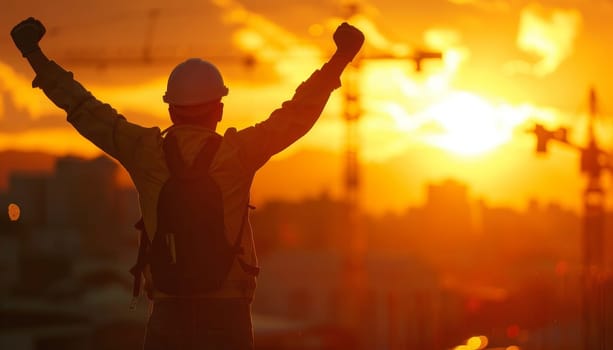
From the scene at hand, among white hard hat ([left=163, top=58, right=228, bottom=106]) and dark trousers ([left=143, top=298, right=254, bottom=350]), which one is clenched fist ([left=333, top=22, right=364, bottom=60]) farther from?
dark trousers ([left=143, top=298, right=254, bottom=350])

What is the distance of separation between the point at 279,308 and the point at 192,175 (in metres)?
123

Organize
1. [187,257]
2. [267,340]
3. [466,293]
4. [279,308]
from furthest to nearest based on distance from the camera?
[466,293] < [279,308] < [267,340] < [187,257]

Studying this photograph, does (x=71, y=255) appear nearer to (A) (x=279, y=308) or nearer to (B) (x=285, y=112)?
(A) (x=279, y=308)

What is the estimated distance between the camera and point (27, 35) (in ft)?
16.5

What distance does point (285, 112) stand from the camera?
4.58 m

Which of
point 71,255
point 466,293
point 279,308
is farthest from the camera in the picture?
point 466,293

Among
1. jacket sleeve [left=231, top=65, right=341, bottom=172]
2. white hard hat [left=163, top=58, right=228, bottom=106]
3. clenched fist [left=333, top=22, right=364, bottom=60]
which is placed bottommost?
jacket sleeve [left=231, top=65, right=341, bottom=172]

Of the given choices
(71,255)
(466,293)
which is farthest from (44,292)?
(466,293)

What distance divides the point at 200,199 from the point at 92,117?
2.21 feet

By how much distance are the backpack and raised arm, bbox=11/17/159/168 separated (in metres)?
0.27

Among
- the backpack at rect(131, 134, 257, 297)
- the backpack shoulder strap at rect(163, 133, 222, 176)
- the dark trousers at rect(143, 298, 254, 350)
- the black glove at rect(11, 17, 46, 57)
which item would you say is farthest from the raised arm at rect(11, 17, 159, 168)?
the dark trousers at rect(143, 298, 254, 350)

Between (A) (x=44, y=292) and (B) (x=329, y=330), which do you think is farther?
(A) (x=44, y=292)

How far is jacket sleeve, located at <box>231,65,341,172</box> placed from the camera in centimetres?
455

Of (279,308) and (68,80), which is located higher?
(68,80)
